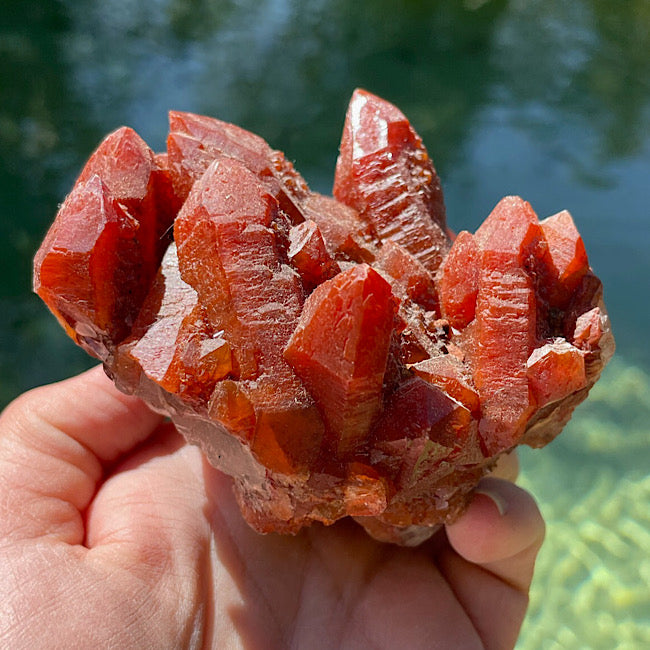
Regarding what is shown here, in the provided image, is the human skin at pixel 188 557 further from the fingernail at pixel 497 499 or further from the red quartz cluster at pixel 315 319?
the red quartz cluster at pixel 315 319

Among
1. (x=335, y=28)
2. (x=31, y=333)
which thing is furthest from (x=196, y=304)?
(x=335, y=28)

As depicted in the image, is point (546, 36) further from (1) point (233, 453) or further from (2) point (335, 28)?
(1) point (233, 453)

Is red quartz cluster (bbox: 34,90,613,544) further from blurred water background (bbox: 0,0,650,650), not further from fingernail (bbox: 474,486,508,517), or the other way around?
blurred water background (bbox: 0,0,650,650)

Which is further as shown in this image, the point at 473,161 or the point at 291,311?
the point at 473,161

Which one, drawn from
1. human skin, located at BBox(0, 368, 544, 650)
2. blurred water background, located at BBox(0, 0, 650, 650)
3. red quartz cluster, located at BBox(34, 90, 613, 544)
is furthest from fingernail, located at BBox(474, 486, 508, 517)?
blurred water background, located at BBox(0, 0, 650, 650)

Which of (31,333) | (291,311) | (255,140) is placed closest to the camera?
(291,311)
